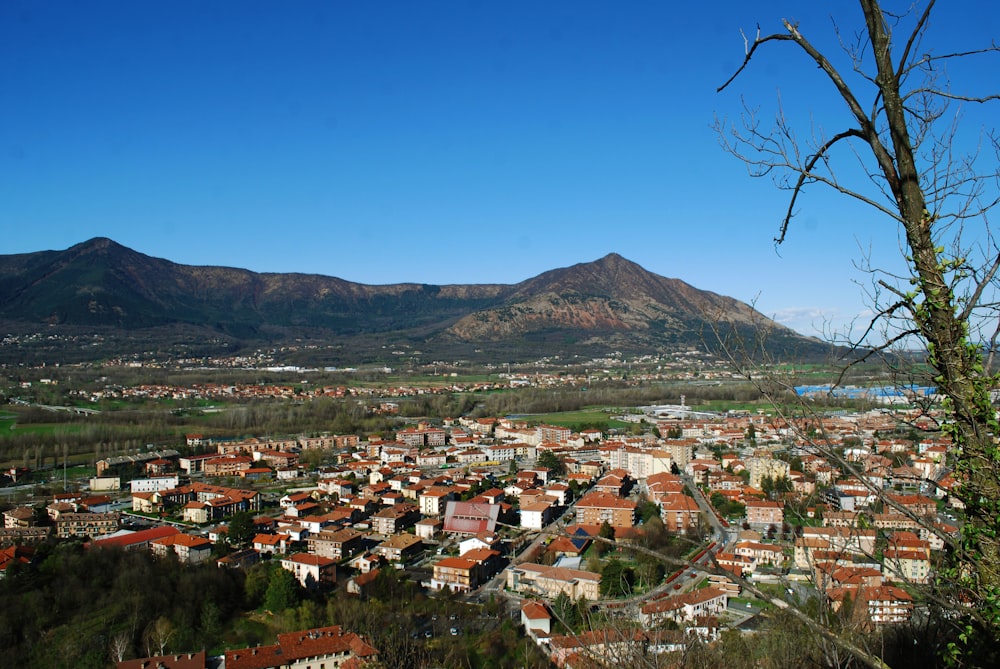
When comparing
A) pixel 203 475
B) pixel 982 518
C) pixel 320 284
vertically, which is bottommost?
pixel 203 475

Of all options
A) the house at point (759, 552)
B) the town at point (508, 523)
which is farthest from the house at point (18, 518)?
the house at point (759, 552)

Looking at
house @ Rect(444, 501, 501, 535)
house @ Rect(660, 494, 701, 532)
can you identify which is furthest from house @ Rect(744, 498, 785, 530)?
house @ Rect(444, 501, 501, 535)

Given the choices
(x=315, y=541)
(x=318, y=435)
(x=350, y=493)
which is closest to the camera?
(x=315, y=541)

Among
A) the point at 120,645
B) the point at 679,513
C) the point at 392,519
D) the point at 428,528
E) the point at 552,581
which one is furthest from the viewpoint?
the point at 392,519

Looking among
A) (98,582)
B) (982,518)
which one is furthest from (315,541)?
(982,518)

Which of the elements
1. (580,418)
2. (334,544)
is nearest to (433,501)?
(334,544)

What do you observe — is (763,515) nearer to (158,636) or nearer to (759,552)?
(759,552)

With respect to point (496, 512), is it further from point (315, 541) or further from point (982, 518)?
point (982, 518)

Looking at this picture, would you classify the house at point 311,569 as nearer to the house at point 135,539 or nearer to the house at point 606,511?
the house at point 135,539
